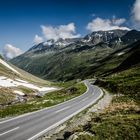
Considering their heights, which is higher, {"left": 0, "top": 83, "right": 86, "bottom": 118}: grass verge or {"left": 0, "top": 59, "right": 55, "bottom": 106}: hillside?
{"left": 0, "top": 59, "right": 55, "bottom": 106}: hillside

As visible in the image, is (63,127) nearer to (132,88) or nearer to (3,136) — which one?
(3,136)

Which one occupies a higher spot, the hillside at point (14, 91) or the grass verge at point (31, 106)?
the hillside at point (14, 91)

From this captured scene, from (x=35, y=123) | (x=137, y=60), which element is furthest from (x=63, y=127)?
(x=137, y=60)

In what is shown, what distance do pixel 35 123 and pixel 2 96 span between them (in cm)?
6019

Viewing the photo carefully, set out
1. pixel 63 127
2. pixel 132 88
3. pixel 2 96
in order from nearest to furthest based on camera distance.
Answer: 1. pixel 63 127
2. pixel 132 88
3. pixel 2 96

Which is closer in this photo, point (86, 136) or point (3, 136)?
point (86, 136)

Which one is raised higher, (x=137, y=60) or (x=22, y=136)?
(x=137, y=60)

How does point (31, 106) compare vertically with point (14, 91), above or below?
below

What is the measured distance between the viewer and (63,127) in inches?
1129

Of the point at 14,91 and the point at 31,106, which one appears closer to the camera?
the point at 31,106

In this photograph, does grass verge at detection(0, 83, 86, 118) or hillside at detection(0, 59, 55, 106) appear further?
hillside at detection(0, 59, 55, 106)

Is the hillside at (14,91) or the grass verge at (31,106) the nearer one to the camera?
the grass verge at (31,106)

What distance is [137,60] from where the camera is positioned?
634 feet

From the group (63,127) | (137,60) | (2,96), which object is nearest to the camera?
(63,127)
